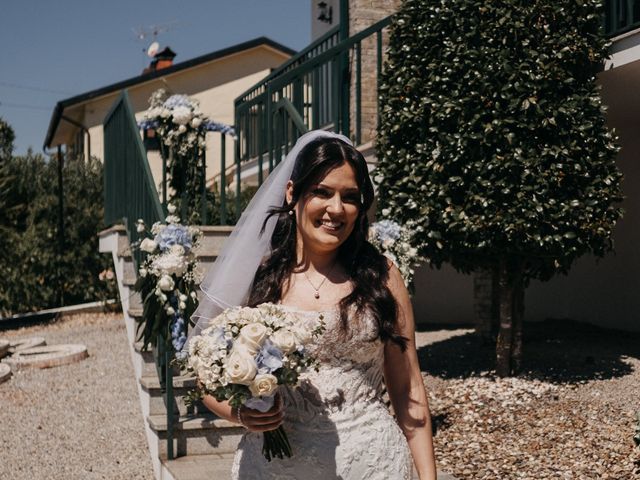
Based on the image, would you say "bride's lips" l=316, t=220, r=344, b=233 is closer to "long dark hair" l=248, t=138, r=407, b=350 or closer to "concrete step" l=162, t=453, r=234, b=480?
"long dark hair" l=248, t=138, r=407, b=350

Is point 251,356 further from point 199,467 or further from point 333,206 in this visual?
point 199,467

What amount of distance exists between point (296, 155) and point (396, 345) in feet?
2.38

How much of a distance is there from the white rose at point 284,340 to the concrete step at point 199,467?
2662 mm

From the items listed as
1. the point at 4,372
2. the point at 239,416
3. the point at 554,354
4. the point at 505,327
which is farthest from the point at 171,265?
the point at 4,372

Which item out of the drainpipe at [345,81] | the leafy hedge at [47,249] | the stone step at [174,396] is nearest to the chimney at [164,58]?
the leafy hedge at [47,249]

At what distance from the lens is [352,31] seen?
9914 mm

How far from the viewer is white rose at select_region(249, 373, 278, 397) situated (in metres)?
2.25

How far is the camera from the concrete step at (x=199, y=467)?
4.80 metres

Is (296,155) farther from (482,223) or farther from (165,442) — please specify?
(482,223)

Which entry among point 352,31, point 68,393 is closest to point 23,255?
point 68,393

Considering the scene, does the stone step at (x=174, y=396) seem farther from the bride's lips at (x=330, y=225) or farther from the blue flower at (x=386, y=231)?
the bride's lips at (x=330, y=225)

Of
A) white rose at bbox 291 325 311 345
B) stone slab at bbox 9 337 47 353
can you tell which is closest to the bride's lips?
white rose at bbox 291 325 311 345

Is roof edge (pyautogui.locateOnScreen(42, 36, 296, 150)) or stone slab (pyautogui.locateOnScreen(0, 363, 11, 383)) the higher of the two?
roof edge (pyautogui.locateOnScreen(42, 36, 296, 150))

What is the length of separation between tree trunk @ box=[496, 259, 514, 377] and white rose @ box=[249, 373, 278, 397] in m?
4.96
